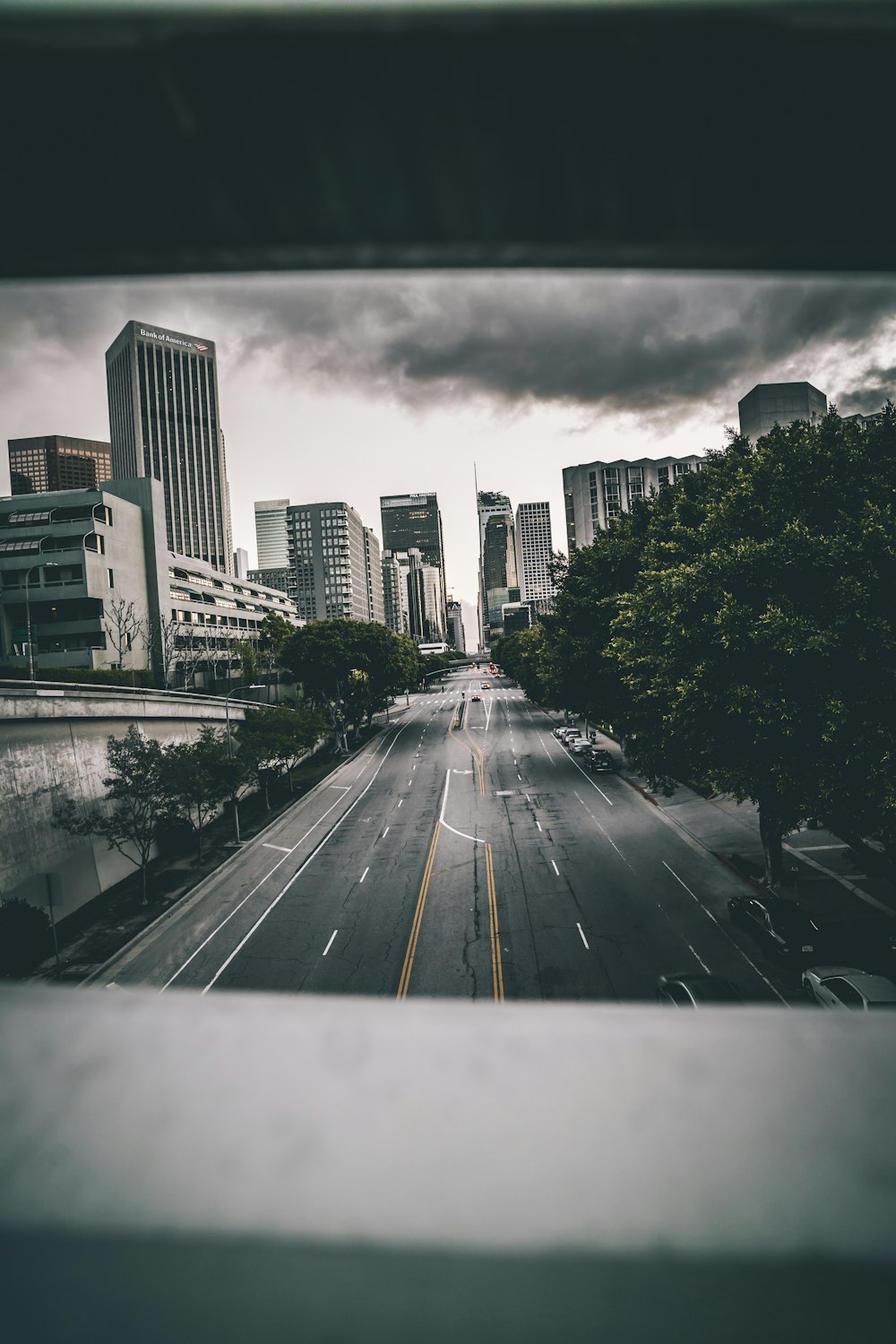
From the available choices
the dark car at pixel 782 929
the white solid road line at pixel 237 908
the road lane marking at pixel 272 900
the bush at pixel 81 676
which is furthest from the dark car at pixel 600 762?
the bush at pixel 81 676

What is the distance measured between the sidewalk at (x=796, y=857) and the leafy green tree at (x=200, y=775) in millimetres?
15732

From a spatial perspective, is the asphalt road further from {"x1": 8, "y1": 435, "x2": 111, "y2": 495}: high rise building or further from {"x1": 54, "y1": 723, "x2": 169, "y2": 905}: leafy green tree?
{"x1": 8, "y1": 435, "x2": 111, "y2": 495}: high rise building

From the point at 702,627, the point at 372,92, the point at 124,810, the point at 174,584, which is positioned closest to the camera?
the point at 372,92

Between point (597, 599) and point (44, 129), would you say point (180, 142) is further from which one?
point (597, 599)

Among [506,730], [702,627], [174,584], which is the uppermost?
[174,584]

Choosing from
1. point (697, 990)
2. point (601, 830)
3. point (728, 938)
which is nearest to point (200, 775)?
point (601, 830)

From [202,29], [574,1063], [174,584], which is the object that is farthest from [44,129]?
[174,584]

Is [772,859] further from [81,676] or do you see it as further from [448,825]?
[81,676]

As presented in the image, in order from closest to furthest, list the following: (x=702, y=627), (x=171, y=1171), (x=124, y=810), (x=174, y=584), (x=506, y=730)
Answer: (x=171, y=1171) → (x=702, y=627) → (x=124, y=810) → (x=506, y=730) → (x=174, y=584)

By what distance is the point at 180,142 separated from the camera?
147 centimetres

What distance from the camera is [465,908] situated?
51.0 feet

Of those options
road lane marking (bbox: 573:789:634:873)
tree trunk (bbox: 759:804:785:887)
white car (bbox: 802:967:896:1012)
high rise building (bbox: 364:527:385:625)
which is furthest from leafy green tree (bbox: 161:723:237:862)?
high rise building (bbox: 364:527:385:625)

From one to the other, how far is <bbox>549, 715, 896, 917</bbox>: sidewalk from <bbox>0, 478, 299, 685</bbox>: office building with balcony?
3217 cm

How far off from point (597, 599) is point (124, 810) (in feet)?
51.6
